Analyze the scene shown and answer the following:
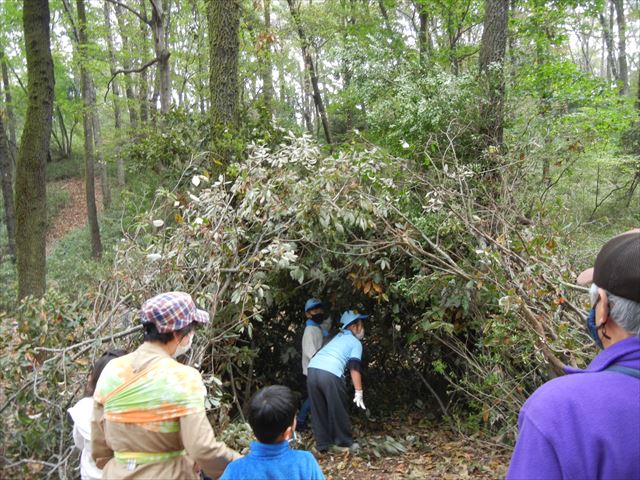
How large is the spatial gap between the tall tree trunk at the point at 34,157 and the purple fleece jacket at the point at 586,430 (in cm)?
643

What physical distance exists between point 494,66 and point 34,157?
659 cm

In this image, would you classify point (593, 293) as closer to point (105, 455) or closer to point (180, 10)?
point (105, 455)

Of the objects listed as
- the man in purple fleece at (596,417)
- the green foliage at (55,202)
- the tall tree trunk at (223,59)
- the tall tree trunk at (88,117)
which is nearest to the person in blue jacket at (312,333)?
the tall tree trunk at (223,59)

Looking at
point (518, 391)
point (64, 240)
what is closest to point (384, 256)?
point (518, 391)

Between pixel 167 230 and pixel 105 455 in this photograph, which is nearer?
A: pixel 105 455

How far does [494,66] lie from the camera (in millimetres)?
7684

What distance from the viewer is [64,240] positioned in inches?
844

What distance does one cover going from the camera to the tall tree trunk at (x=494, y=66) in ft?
24.2

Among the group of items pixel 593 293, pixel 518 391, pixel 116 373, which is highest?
pixel 593 293

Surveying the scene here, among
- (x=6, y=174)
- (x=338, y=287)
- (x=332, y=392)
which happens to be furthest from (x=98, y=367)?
(x=6, y=174)

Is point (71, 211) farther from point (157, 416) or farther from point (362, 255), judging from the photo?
point (157, 416)

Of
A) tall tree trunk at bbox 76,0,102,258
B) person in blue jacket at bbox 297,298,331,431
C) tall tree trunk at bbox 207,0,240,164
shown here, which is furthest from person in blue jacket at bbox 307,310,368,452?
tall tree trunk at bbox 76,0,102,258

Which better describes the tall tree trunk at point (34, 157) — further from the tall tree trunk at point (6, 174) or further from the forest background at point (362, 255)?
→ the tall tree trunk at point (6, 174)

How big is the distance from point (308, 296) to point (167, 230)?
1.97 m
